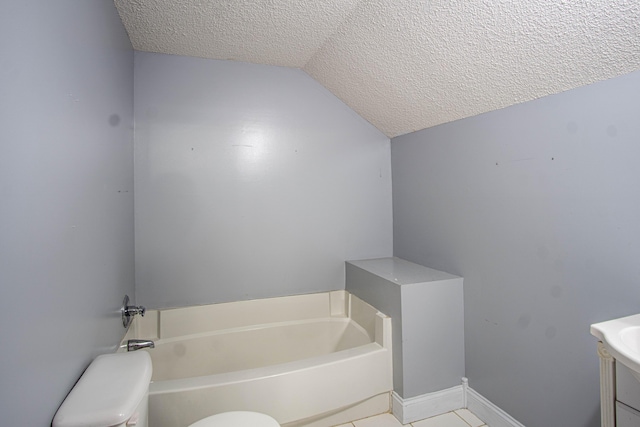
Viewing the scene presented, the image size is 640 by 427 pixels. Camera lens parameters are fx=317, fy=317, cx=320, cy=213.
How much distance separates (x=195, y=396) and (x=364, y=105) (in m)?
2.16

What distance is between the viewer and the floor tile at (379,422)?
1854 mm

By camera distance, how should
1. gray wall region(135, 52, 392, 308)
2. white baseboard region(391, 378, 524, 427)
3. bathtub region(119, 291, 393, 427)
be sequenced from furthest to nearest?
1. gray wall region(135, 52, 392, 308)
2. white baseboard region(391, 378, 524, 427)
3. bathtub region(119, 291, 393, 427)

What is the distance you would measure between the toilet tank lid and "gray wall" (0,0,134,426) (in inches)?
1.5

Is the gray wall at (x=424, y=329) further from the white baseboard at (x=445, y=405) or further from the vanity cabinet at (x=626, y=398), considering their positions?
the vanity cabinet at (x=626, y=398)

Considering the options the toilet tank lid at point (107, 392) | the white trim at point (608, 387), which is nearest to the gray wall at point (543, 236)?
the white trim at point (608, 387)

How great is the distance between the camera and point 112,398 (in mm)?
919

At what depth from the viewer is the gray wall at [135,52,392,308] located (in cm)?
212

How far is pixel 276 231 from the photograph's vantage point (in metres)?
2.40

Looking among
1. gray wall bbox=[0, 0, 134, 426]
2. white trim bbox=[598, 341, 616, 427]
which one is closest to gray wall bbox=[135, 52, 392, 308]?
gray wall bbox=[0, 0, 134, 426]

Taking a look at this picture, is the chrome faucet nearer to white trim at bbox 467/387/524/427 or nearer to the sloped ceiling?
the sloped ceiling

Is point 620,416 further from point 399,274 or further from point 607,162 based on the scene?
point 399,274

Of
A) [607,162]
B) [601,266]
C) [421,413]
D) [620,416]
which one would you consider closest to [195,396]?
[421,413]

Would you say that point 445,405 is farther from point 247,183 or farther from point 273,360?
point 247,183

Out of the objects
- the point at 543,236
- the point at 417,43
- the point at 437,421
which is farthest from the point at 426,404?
the point at 417,43
